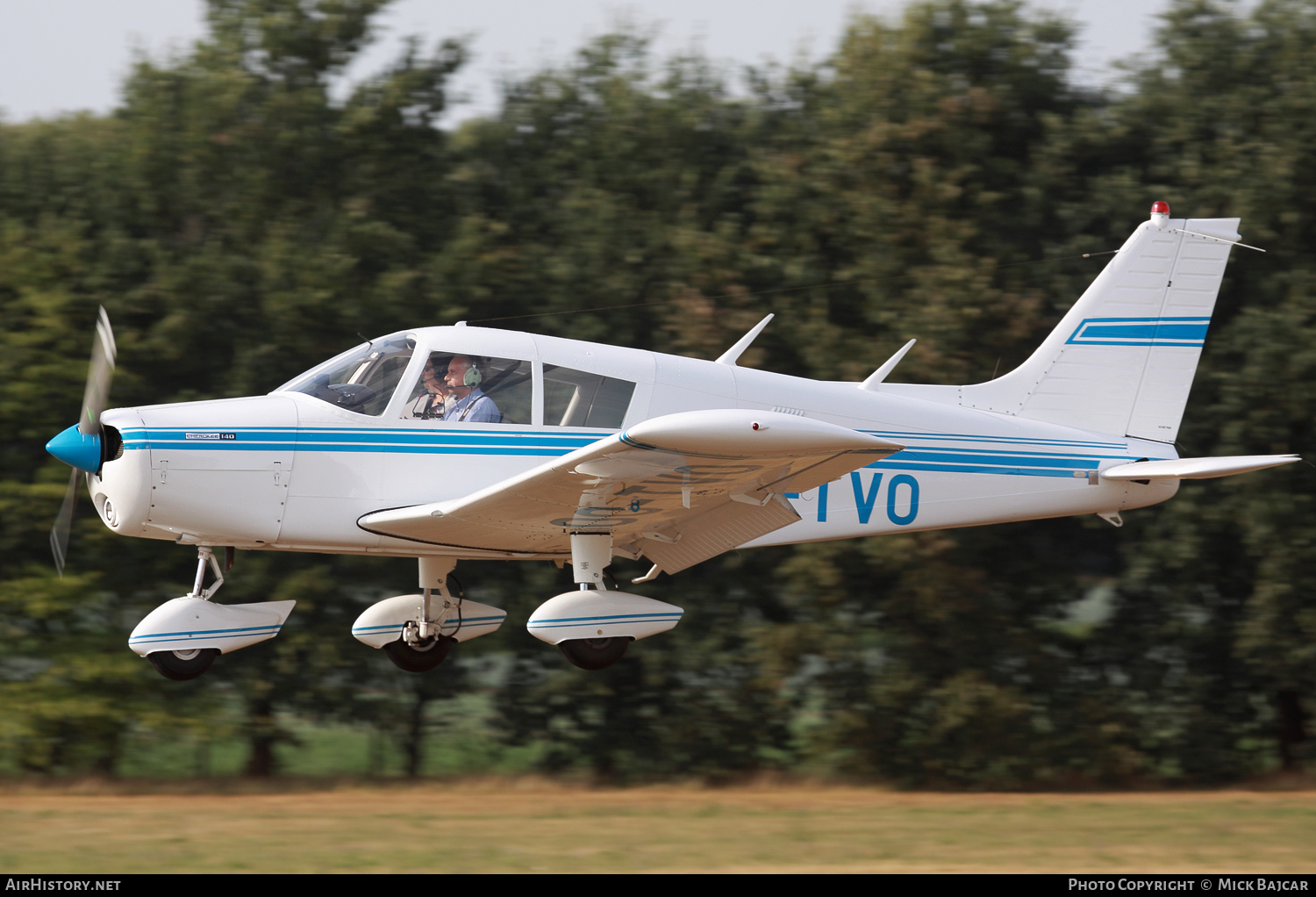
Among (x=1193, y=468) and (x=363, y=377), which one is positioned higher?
(x=363, y=377)

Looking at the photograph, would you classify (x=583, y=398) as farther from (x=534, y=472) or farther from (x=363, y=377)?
(x=363, y=377)

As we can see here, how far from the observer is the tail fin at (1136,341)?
9734 mm

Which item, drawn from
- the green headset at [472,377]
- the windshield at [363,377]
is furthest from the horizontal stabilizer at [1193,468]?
the windshield at [363,377]

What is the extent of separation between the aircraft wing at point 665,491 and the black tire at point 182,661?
130 centimetres

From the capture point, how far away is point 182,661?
26.0ft

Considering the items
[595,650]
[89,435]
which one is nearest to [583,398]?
[595,650]

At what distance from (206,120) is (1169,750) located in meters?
12.9

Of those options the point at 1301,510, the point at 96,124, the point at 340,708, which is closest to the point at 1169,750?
the point at 1301,510

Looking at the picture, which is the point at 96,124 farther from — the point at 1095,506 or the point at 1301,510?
the point at 1301,510

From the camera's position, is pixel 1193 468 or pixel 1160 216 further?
pixel 1160 216

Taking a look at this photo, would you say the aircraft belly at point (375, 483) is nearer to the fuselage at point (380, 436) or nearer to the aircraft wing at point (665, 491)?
the fuselage at point (380, 436)

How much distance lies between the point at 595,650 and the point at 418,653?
157cm

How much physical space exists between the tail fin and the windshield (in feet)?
14.6

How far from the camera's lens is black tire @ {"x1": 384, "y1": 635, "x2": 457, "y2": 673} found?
9.10 meters
